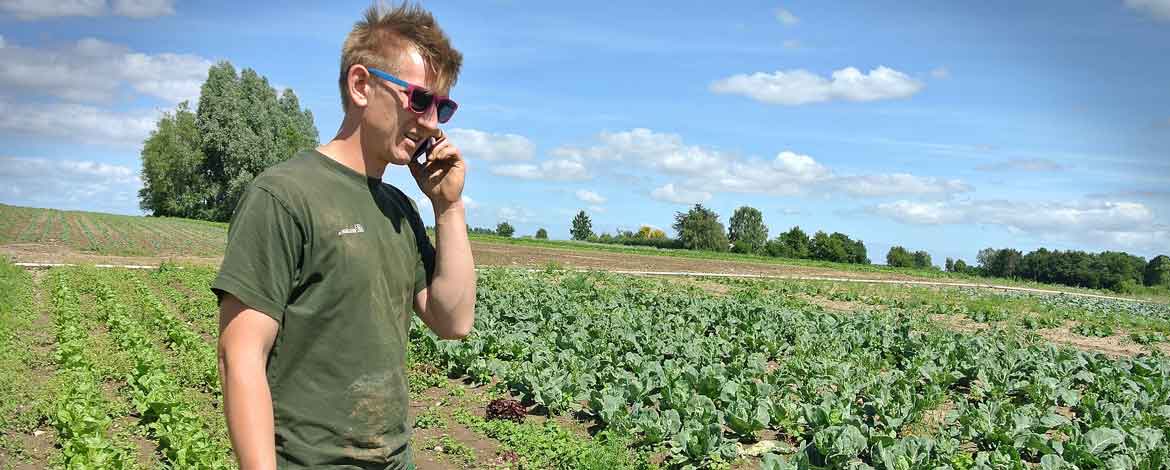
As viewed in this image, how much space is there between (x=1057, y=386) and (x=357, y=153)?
951 cm

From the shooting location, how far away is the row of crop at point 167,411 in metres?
6.38

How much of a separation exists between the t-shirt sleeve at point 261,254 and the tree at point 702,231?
7675 centimetres

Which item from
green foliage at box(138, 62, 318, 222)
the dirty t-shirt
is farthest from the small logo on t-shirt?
green foliage at box(138, 62, 318, 222)

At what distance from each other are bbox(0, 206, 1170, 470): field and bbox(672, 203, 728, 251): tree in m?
63.3

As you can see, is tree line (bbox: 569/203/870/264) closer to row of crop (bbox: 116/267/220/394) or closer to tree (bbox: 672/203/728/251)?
tree (bbox: 672/203/728/251)

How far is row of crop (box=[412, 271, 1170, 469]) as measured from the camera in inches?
260

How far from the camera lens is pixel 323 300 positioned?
Answer: 2.18 metres

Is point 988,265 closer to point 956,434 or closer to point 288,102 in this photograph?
point 288,102

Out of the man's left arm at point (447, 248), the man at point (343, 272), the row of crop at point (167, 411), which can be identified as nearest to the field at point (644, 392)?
the row of crop at point (167, 411)

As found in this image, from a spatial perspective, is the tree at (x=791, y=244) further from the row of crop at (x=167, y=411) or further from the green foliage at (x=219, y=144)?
the row of crop at (x=167, y=411)

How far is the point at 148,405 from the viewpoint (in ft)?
25.3

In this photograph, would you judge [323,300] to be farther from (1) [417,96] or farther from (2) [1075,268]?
(2) [1075,268]

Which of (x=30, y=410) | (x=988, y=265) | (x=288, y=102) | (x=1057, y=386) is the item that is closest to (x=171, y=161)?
(x=288, y=102)

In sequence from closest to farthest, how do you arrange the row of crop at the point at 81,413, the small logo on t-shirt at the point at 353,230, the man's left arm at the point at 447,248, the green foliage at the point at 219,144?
the small logo on t-shirt at the point at 353,230 → the man's left arm at the point at 447,248 → the row of crop at the point at 81,413 → the green foliage at the point at 219,144
